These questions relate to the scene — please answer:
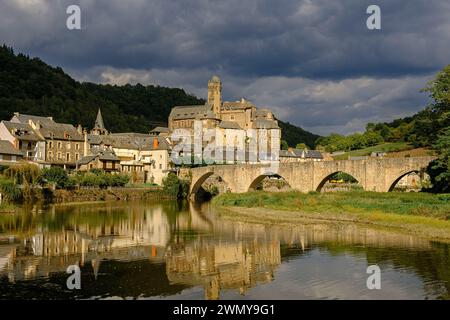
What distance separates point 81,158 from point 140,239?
5898 centimetres

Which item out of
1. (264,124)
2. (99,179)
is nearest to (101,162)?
(99,179)

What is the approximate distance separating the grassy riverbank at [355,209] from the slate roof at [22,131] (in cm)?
3998

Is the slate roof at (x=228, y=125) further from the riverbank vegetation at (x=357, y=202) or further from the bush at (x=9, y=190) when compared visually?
the bush at (x=9, y=190)

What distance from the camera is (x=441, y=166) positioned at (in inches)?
1772

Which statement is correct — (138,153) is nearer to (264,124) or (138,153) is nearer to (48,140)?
(48,140)

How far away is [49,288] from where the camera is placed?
1914cm

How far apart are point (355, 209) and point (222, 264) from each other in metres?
23.4

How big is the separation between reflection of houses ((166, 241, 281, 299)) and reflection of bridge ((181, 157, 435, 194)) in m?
25.2

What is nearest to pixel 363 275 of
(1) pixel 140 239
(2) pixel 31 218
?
(1) pixel 140 239

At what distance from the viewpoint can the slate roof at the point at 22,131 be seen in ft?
260

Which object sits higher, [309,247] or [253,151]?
[253,151]

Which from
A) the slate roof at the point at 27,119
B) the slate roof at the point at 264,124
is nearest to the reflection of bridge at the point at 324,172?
the slate roof at the point at 27,119

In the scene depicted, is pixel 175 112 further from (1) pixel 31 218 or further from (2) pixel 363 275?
(2) pixel 363 275
